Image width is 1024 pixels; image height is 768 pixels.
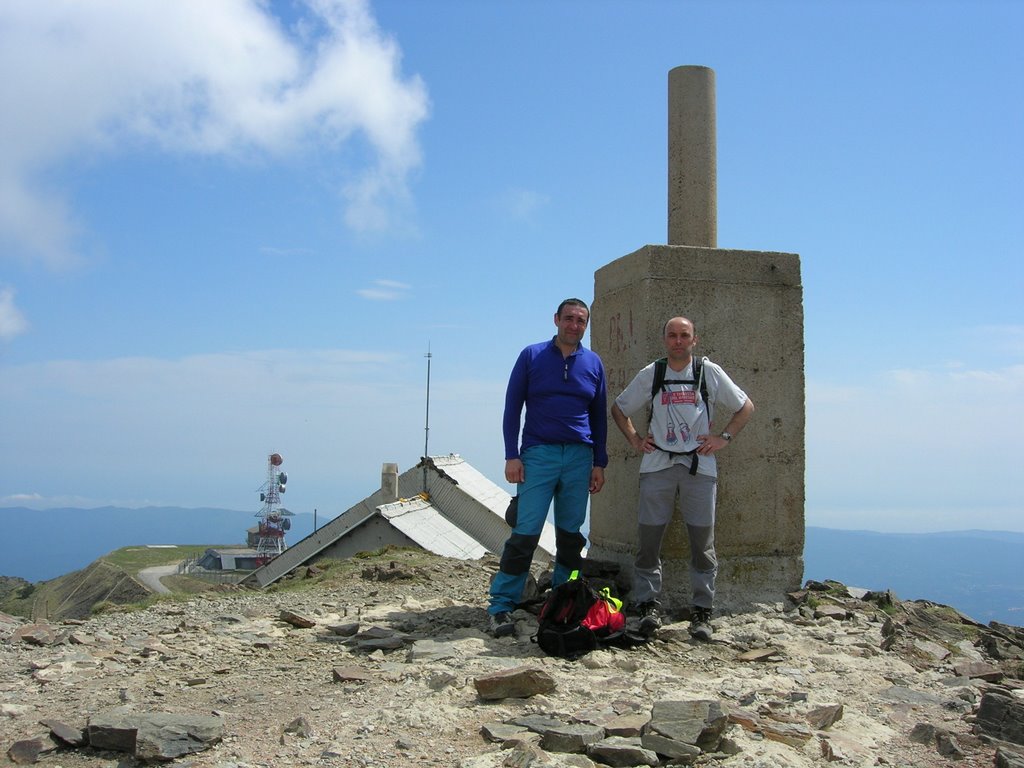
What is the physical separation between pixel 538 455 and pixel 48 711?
11.0ft

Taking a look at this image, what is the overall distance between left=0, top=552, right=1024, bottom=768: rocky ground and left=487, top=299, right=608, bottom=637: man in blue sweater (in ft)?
1.81

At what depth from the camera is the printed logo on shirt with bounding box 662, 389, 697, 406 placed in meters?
6.33

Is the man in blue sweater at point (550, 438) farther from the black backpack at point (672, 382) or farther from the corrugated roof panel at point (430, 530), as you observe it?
the corrugated roof panel at point (430, 530)

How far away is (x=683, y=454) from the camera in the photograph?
6359 mm

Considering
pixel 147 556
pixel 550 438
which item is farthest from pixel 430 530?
pixel 147 556

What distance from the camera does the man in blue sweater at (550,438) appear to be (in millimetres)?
6406

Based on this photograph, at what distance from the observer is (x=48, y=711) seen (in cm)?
474

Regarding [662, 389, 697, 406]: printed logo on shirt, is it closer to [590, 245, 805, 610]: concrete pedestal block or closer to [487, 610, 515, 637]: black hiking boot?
[590, 245, 805, 610]: concrete pedestal block

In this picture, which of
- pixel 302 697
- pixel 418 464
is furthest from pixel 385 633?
pixel 418 464

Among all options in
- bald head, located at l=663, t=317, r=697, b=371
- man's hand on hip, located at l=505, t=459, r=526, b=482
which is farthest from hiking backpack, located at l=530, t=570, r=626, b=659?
bald head, located at l=663, t=317, r=697, b=371

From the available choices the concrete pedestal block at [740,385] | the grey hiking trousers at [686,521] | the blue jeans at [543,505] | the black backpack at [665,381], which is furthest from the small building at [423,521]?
the black backpack at [665,381]

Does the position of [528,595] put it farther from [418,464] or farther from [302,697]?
[418,464]

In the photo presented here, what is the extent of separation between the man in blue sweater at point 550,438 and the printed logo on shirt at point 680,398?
0.49 meters

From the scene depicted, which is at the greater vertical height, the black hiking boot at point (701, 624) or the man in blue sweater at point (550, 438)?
the man in blue sweater at point (550, 438)
